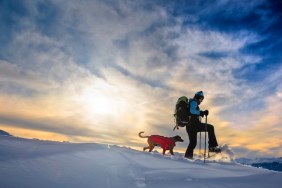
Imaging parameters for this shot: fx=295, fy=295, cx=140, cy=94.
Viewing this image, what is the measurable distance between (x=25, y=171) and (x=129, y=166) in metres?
1.82

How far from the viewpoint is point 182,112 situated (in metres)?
11.5

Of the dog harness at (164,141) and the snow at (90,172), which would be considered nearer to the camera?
the snow at (90,172)

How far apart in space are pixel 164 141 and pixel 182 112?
4.79 feet

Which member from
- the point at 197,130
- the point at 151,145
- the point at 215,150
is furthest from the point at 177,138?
the point at 215,150

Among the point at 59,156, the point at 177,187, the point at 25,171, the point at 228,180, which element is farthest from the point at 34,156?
the point at 228,180

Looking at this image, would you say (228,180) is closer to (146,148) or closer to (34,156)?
(34,156)

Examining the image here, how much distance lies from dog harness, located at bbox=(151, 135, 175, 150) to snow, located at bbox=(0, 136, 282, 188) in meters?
5.95

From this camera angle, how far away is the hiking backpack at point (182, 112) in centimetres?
1148

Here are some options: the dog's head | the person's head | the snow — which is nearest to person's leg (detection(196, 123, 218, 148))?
the person's head

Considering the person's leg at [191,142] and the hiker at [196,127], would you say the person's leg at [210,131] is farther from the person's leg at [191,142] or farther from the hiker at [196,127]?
the person's leg at [191,142]

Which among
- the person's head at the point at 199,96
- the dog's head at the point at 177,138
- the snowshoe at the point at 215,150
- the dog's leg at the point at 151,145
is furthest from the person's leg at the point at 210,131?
the dog's leg at the point at 151,145

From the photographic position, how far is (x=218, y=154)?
11102 mm

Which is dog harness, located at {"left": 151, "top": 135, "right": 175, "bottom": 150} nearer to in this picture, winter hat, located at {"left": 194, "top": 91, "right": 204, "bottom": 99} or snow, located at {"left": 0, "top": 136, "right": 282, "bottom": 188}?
winter hat, located at {"left": 194, "top": 91, "right": 204, "bottom": 99}

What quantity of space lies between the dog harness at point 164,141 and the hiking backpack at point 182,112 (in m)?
0.82
